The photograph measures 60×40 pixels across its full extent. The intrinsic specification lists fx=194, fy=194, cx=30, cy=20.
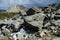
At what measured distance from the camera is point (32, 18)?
23703 millimetres

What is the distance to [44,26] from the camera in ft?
71.8

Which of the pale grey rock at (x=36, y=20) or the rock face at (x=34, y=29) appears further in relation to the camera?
the pale grey rock at (x=36, y=20)

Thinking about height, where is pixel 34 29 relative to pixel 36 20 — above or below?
below

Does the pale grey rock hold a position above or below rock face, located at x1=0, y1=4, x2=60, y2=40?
above

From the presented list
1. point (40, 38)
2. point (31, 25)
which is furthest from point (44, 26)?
point (40, 38)

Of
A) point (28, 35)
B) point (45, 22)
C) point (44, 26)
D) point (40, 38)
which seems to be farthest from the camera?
point (45, 22)

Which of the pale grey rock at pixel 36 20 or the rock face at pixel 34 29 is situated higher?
the pale grey rock at pixel 36 20

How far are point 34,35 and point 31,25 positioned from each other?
2011 millimetres

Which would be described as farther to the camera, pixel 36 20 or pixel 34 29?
pixel 36 20

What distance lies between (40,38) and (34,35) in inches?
41.1

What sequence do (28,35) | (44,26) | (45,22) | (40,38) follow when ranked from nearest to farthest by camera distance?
(40,38)
(28,35)
(44,26)
(45,22)

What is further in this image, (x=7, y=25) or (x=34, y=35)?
(x=7, y=25)

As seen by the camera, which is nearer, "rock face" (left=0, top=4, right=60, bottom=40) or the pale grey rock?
"rock face" (left=0, top=4, right=60, bottom=40)

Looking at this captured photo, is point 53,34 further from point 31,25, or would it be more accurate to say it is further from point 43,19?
point 43,19
